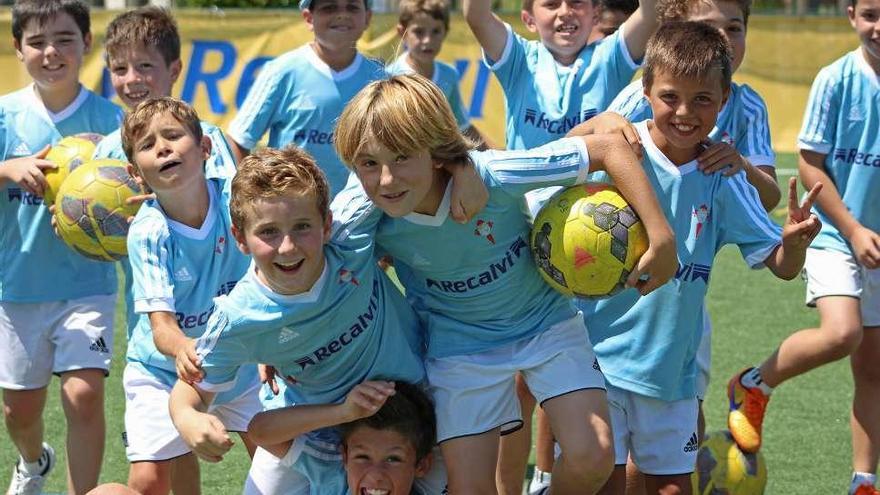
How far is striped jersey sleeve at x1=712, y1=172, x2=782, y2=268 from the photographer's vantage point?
5199mm

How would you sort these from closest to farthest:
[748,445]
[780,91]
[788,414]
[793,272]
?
1. [793,272]
2. [748,445]
3. [788,414]
4. [780,91]

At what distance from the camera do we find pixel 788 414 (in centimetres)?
759

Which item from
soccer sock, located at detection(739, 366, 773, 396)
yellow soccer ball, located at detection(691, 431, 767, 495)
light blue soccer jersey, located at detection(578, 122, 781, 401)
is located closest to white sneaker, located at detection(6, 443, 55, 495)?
light blue soccer jersey, located at detection(578, 122, 781, 401)

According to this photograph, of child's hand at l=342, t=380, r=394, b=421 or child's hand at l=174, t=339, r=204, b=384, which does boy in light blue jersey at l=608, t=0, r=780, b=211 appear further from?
child's hand at l=174, t=339, r=204, b=384

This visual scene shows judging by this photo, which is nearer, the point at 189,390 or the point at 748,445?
the point at 189,390

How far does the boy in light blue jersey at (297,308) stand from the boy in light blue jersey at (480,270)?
0.13 m

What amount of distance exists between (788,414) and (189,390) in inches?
157

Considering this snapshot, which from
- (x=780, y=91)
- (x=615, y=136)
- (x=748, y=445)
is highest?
(x=615, y=136)

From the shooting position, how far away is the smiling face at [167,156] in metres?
5.28

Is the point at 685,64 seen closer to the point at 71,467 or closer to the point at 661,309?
the point at 661,309

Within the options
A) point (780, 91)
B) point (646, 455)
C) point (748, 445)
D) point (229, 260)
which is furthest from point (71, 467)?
point (780, 91)

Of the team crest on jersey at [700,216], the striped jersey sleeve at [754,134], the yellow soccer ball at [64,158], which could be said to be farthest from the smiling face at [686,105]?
the yellow soccer ball at [64,158]

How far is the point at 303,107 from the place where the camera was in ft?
24.1

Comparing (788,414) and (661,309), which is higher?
(661,309)
